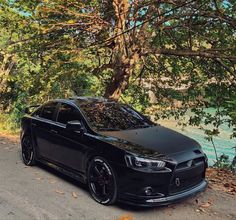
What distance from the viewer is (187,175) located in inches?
215

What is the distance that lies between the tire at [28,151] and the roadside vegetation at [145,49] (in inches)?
147

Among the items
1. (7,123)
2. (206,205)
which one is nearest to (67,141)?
(206,205)

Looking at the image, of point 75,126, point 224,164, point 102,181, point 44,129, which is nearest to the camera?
point 102,181

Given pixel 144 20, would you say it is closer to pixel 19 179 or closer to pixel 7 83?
pixel 19 179

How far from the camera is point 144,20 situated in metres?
10.8

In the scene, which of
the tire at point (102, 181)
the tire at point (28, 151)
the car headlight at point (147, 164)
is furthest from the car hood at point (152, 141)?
the tire at point (28, 151)

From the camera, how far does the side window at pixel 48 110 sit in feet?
24.4

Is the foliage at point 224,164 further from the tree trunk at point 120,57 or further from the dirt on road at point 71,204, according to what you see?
the tree trunk at point 120,57

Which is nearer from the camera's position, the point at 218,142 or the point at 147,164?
the point at 147,164

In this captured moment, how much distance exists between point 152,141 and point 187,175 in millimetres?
741

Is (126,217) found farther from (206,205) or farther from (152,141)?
(206,205)

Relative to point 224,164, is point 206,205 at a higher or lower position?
higher

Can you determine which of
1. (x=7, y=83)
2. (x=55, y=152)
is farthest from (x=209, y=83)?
(x=7, y=83)

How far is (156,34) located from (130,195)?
26.5 ft
